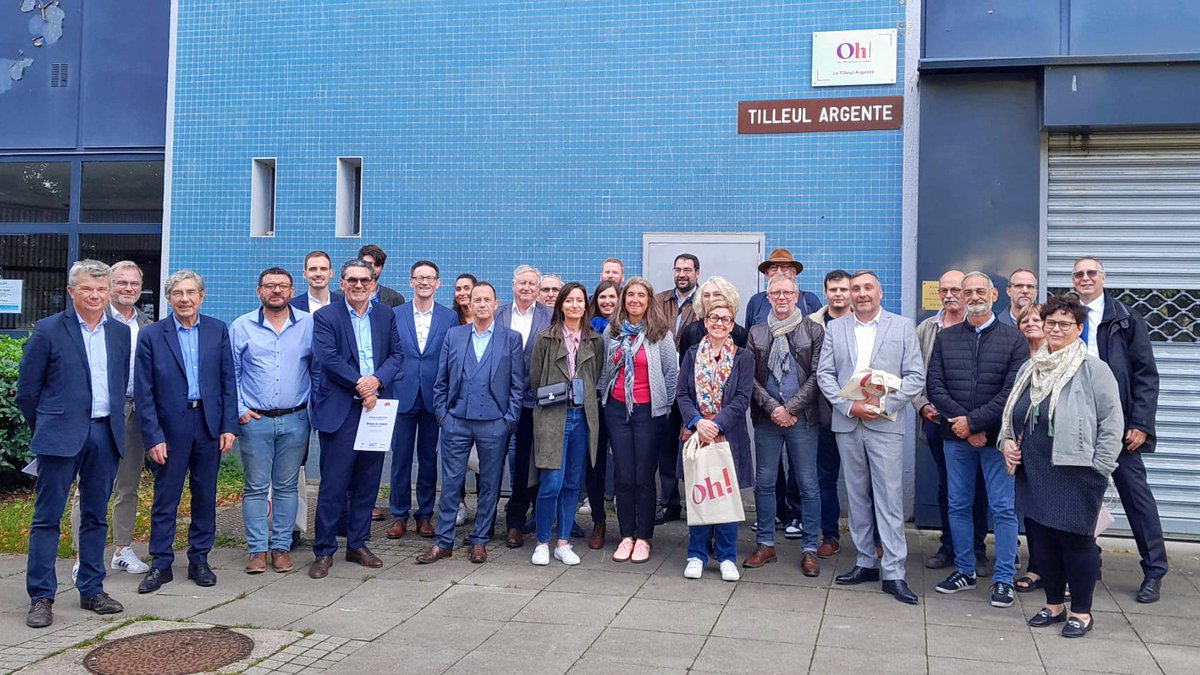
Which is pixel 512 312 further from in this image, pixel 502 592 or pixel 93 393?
pixel 93 393

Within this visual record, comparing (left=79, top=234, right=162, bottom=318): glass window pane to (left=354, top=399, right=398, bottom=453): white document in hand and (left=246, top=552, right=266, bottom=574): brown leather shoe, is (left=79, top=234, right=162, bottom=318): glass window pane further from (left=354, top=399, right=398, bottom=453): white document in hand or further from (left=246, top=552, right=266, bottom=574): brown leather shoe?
(left=354, top=399, right=398, bottom=453): white document in hand

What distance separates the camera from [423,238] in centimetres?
917

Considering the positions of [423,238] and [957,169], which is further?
[423,238]

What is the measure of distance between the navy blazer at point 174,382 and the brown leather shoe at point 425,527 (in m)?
1.78

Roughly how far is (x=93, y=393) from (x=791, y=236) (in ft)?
17.9

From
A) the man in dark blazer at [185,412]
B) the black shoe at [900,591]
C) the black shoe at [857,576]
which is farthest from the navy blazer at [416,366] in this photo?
the black shoe at [900,591]

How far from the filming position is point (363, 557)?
654 cm

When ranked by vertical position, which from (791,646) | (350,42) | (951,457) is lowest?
(791,646)

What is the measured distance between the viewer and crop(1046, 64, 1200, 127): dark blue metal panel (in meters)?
7.51

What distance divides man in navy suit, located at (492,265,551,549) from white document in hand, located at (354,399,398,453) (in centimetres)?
103

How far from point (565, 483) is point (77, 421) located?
301cm

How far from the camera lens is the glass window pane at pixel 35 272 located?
10.4m

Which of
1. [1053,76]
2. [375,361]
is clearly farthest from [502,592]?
[1053,76]

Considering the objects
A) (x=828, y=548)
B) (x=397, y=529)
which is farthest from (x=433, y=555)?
(x=828, y=548)
